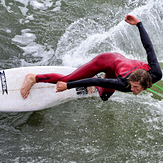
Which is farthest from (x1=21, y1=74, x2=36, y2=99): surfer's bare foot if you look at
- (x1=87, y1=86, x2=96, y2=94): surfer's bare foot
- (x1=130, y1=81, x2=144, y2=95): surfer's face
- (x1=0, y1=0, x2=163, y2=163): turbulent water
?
(x1=130, y1=81, x2=144, y2=95): surfer's face

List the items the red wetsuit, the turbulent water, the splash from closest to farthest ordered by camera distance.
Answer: the red wetsuit
the turbulent water
the splash

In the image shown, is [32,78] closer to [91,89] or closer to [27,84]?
[27,84]

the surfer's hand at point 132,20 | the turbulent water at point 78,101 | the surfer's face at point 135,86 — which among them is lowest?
the turbulent water at point 78,101

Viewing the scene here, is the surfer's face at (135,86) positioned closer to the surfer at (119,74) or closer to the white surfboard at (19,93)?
the surfer at (119,74)

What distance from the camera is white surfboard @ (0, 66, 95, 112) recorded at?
3.38 meters

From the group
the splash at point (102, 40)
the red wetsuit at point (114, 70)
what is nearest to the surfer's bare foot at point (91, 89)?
the red wetsuit at point (114, 70)

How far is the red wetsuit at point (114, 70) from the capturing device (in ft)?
7.91

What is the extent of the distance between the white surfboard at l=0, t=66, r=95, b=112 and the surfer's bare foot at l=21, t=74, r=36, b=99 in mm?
82

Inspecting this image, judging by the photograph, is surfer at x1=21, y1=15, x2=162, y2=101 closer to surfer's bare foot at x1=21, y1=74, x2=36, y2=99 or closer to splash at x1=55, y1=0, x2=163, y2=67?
surfer's bare foot at x1=21, y1=74, x2=36, y2=99

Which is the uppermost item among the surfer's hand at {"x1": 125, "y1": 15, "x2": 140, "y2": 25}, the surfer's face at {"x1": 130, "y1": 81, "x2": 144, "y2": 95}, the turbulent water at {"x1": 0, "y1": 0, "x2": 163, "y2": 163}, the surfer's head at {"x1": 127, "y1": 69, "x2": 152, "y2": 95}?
the surfer's hand at {"x1": 125, "y1": 15, "x2": 140, "y2": 25}

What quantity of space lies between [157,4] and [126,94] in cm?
337

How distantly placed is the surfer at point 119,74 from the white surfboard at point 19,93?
0.66 feet

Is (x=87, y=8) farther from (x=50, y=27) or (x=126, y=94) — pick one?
(x=126, y=94)

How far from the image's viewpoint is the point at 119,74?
255 cm
